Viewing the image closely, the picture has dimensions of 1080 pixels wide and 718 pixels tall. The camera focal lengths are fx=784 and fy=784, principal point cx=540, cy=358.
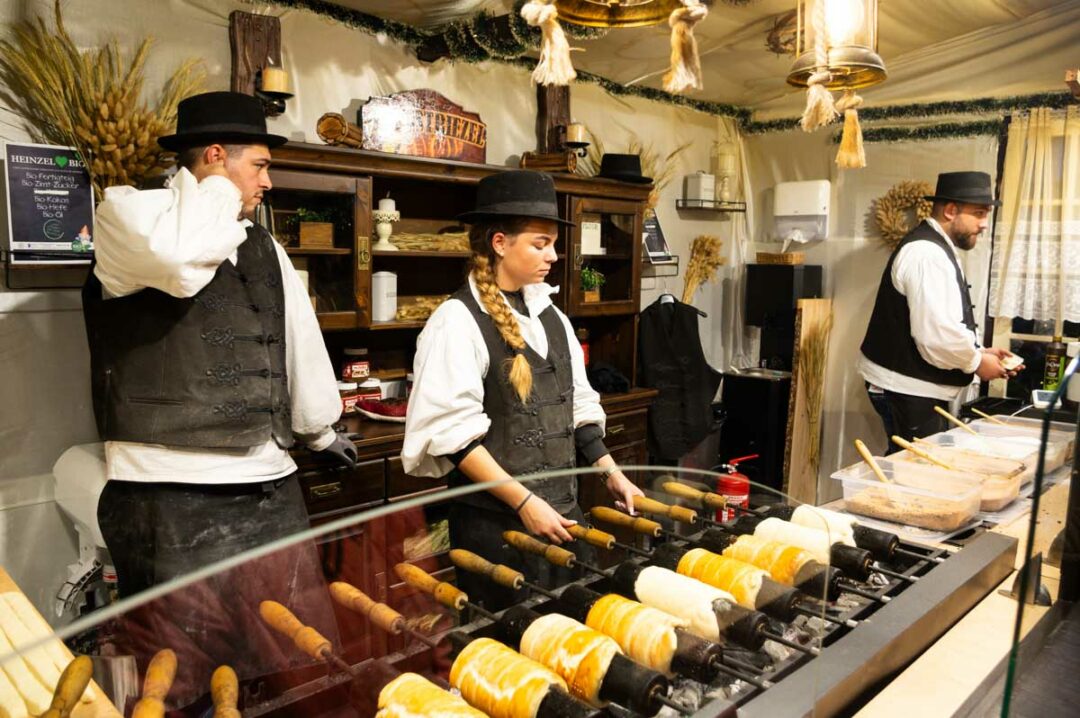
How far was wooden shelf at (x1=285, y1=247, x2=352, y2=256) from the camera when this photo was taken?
10.1 feet

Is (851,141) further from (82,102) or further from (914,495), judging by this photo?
(82,102)

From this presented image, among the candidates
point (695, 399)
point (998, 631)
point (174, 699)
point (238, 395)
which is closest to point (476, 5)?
point (238, 395)

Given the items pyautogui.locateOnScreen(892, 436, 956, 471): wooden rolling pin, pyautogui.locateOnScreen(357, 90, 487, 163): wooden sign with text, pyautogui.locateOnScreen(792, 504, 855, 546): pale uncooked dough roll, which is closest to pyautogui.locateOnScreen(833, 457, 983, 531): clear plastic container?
pyautogui.locateOnScreen(892, 436, 956, 471): wooden rolling pin

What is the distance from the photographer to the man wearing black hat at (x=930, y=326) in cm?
373

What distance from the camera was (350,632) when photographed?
2.89 feet

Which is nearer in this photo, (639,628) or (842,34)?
(639,628)

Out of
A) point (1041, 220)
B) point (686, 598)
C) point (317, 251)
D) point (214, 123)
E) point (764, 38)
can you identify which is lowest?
point (686, 598)

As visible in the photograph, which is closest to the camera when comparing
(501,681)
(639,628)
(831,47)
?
(501,681)

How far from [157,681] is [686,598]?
2.27ft

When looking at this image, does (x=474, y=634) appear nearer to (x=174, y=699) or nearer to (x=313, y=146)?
(x=174, y=699)

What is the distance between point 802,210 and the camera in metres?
5.53

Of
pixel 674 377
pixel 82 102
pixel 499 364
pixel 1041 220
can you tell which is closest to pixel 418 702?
pixel 499 364

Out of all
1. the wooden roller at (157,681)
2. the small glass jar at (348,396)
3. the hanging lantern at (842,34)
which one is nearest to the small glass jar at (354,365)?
the small glass jar at (348,396)

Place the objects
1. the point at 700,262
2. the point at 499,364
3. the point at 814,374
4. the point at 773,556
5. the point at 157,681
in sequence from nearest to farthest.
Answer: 1. the point at 157,681
2. the point at 773,556
3. the point at 499,364
4. the point at 814,374
5. the point at 700,262
